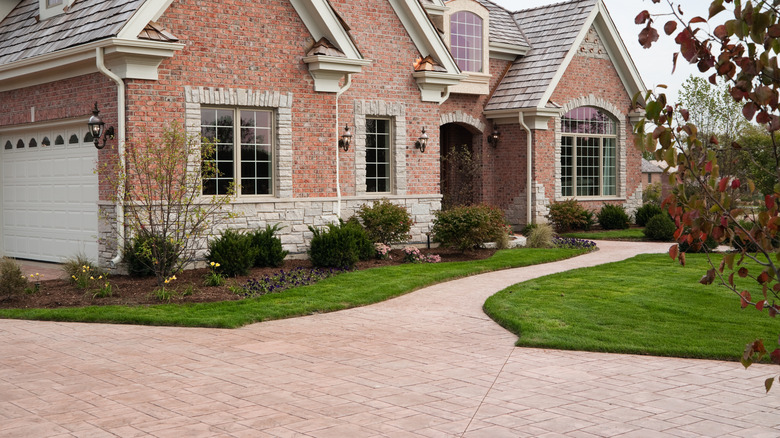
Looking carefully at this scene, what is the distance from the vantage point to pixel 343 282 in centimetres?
1320

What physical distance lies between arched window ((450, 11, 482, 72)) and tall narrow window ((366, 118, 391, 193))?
17.1 feet

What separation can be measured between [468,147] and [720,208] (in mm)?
20694

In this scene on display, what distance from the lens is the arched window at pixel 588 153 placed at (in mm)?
24047

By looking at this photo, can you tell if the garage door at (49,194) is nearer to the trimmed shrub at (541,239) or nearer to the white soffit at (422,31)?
the white soffit at (422,31)

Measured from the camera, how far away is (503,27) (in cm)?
2469

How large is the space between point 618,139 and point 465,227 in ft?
34.5

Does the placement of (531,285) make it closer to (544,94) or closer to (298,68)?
(298,68)

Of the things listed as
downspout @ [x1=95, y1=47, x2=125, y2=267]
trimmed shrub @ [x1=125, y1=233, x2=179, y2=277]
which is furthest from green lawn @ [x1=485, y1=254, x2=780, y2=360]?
downspout @ [x1=95, y1=47, x2=125, y2=267]

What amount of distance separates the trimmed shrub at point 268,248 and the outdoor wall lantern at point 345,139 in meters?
2.75

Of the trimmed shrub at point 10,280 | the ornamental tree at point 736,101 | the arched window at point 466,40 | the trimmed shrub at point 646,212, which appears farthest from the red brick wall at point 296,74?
the ornamental tree at point 736,101

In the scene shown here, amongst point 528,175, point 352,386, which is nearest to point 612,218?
point 528,175

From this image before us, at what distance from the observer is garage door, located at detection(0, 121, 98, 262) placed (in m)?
14.8

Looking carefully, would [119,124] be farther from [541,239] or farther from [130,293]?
[541,239]

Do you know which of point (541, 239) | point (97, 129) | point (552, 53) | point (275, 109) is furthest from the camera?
point (552, 53)
